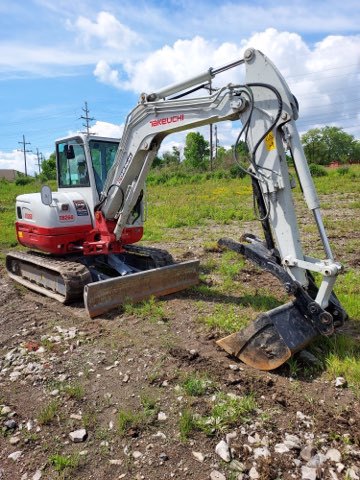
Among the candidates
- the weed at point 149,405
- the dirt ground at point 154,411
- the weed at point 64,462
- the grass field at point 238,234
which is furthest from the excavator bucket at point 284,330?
the weed at point 64,462

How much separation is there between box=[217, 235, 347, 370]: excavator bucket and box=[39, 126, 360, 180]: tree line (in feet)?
90.3

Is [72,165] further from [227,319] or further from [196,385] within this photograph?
[196,385]

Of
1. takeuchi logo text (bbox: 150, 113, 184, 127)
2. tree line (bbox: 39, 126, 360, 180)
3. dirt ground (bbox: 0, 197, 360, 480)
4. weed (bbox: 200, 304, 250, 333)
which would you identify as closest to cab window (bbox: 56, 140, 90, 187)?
takeuchi logo text (bbox: 150, 113, 184, 127)

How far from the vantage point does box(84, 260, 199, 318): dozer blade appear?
5.72m

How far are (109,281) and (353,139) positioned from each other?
289 feet

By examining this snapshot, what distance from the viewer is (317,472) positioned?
2.80 meters

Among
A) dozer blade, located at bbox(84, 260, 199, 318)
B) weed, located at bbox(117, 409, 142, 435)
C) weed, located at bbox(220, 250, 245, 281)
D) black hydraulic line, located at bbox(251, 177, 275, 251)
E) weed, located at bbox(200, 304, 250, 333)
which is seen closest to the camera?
weed, located at bbox(117, 409, 142, 435)

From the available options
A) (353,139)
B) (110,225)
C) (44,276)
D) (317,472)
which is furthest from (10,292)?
(353,139)

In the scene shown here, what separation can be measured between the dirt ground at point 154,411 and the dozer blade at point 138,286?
0.61 metres

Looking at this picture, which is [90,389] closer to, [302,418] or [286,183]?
[302,418]

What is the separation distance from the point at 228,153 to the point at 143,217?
1622 inches

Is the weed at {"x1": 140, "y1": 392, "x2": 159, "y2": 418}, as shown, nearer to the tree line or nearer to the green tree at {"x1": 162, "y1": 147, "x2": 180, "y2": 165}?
the tree line

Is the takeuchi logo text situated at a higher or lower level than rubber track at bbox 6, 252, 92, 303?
higher

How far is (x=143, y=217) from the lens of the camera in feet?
23.5
